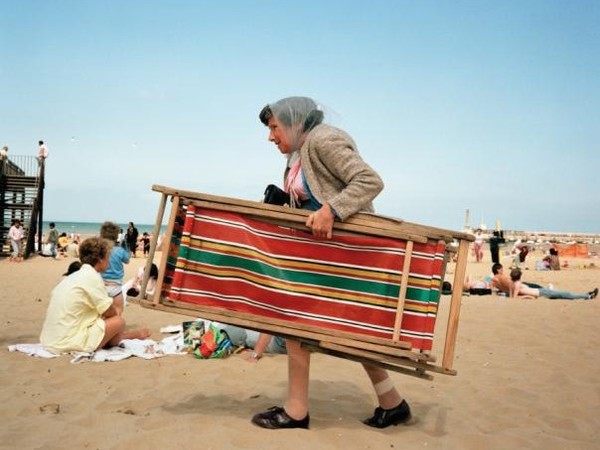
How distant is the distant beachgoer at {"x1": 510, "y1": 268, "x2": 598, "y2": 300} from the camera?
11781 millimetres

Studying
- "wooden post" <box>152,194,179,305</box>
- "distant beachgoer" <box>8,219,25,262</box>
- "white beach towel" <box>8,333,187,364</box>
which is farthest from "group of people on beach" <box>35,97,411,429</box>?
"distant beachgoer" <box>8,219,25,262</box>

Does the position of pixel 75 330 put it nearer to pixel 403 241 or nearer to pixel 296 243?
pixel 296 243

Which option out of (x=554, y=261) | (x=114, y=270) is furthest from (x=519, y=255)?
(x=114, y=270)

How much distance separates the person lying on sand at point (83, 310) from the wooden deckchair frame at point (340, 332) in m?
2.57

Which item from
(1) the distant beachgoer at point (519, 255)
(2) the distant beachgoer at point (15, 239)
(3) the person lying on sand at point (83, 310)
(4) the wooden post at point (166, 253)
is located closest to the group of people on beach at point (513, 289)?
(3) the person lying on sand at point (83, 310)

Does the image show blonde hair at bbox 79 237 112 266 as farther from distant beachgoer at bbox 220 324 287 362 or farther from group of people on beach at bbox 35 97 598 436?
group of people on beach at bbox 35 97 598 436

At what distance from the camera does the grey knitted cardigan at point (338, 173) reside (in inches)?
122

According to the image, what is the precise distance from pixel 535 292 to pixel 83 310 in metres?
10.0

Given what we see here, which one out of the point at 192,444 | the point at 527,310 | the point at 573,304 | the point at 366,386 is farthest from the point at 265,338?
the point at 573,304

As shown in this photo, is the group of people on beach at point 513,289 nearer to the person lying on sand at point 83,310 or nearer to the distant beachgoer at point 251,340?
the distant beachgoer at point 251,340

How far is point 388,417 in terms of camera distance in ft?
12.1

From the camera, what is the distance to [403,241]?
3.11 metres

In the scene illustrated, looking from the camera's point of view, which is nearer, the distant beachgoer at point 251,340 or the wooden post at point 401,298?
the wooden post at point 401,298

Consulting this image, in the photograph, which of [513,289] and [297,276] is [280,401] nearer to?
[297,276]
